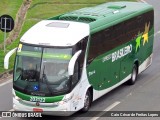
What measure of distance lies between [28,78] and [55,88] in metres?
0.87

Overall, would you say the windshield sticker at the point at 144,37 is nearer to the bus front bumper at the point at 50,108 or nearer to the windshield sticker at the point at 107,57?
the windshield sticker at the point at 107,57

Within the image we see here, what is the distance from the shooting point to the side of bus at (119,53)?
56.5ft

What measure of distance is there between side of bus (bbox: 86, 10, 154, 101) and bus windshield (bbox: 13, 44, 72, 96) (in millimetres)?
1352

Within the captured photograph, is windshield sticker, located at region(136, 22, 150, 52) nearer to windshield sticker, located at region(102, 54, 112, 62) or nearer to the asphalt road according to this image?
the asphalt road

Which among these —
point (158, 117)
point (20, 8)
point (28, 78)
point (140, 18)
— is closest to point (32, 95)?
point (28, 78)

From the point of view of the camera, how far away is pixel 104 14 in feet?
61.3

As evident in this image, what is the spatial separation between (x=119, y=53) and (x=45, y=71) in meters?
4.50

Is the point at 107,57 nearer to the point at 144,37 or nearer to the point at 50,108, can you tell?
the point at 50,108

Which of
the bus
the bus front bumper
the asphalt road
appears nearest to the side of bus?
the bus

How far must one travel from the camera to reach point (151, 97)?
1894cm

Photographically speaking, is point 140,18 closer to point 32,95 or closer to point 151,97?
point 151,97

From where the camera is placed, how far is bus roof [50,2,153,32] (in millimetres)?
17625

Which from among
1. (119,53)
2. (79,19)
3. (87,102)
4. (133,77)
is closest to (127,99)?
(119,53)

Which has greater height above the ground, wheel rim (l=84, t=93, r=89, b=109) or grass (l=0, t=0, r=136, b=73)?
wheel rim (l=84, t=93, r=89, b=109)
